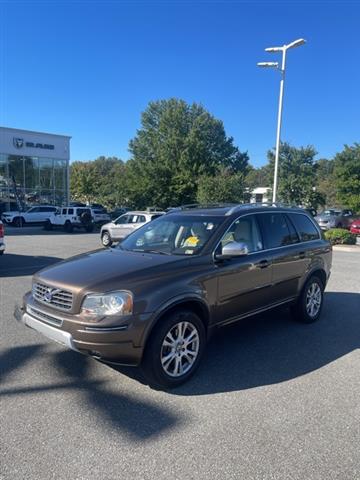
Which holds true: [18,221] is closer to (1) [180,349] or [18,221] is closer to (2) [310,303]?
(2) [310,303]

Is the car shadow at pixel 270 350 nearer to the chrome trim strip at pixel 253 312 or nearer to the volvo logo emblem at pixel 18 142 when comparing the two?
the chrome trim strip at pixel 253 312

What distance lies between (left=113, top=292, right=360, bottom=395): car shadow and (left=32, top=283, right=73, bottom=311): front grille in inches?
39.5

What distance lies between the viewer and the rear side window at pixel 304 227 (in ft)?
19.4

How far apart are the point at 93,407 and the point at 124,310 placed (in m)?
0.87

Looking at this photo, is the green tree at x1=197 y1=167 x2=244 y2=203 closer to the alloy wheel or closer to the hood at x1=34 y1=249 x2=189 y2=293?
the hood at x1=34 y1=249 x2=189 y2=293

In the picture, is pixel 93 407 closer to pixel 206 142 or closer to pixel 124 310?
pixel 124 310

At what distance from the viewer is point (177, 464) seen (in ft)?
8.88

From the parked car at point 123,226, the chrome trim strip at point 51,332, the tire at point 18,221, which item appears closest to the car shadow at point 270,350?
the chrome trim strip at point 51,332

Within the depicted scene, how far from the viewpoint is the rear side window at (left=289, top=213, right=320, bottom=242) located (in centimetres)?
590

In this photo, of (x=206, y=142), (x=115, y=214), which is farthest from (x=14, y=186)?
(x=206, y=142)

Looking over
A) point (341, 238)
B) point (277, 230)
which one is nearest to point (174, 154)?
point (341, 238)

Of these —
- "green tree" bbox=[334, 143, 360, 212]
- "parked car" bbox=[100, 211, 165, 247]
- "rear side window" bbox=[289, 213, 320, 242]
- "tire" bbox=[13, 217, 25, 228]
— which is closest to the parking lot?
"rear side window" bbox=[289, 213, 320, 242]

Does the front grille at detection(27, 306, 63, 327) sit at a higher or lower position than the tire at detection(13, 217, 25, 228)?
higher

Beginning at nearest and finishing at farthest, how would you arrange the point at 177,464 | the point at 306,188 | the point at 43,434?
the point at 177,464 < the point at 43,434 < the point at 306,188
